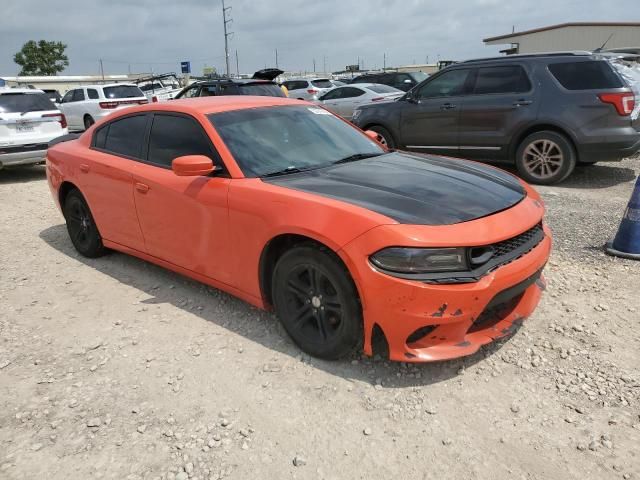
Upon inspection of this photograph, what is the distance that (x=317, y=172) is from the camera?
3.46 m

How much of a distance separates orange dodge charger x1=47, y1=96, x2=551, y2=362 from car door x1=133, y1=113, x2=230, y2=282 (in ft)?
0.04

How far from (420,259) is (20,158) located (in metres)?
9.22

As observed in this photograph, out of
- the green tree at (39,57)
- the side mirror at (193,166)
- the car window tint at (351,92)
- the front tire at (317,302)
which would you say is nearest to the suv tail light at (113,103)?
the car window tint at (351,92)

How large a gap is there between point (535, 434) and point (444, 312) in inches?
28.1

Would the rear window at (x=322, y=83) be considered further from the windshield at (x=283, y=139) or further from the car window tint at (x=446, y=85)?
the windshield at (x=283, y=139)

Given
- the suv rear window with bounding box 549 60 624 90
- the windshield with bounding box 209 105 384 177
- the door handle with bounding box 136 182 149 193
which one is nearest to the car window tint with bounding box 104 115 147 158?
the door handle with bounding box 136 182 149 193

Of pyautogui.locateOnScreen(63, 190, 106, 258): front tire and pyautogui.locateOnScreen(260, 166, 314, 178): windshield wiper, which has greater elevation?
pyautogui.locateOnScreen(260, 166, 314, 178): windshield wiper

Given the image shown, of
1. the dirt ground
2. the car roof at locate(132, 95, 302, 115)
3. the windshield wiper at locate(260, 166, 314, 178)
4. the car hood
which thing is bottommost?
the dirt ground

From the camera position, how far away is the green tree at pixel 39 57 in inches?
2721

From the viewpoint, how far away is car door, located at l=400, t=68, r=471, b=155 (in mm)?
8188

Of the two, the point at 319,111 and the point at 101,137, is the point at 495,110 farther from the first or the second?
the point at 101,137

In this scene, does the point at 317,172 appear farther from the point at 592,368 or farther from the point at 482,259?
the point at 592,368

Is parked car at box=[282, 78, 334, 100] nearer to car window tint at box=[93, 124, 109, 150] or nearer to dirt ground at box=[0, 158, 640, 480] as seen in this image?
car window tint at box=[93, 124, 109, 150]

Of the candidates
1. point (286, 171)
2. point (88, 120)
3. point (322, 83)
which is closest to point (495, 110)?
point (286, 171)
